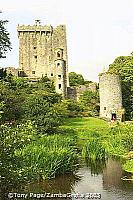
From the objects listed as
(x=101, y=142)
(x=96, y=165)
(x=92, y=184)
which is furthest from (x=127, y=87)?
(x=92, y=184)

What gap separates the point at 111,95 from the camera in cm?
4066

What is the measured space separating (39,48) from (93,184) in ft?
148

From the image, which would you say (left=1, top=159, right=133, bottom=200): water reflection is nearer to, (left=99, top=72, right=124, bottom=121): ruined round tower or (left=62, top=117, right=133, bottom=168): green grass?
(left=62, top=117, right=133, bottom=168): green grass

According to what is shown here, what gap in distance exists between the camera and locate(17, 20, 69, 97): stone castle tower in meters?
56.7

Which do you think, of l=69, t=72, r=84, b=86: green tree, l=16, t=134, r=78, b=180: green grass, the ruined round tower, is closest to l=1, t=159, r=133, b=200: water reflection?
l=16, t=134, r=78, b=180: green grass

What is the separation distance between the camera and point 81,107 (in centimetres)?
4316

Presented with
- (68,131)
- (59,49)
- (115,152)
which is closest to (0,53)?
(68,131)

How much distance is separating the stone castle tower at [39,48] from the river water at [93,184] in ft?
134

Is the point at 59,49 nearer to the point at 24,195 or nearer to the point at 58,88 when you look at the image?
the point at 58,88

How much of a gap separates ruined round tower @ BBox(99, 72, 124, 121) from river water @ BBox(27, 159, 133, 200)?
24.2 m

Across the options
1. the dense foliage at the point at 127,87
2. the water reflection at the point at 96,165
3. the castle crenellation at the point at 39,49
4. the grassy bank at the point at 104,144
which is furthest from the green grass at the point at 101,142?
the castle crenellation at the point at 39,49

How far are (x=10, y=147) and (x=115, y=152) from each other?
35.8 ft

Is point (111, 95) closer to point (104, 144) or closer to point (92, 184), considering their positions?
point (104, 144)

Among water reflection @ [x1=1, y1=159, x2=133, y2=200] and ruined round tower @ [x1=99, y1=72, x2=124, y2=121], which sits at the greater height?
ruined round tower @ [x1=99, y1=72, x2=124, y2=121]
